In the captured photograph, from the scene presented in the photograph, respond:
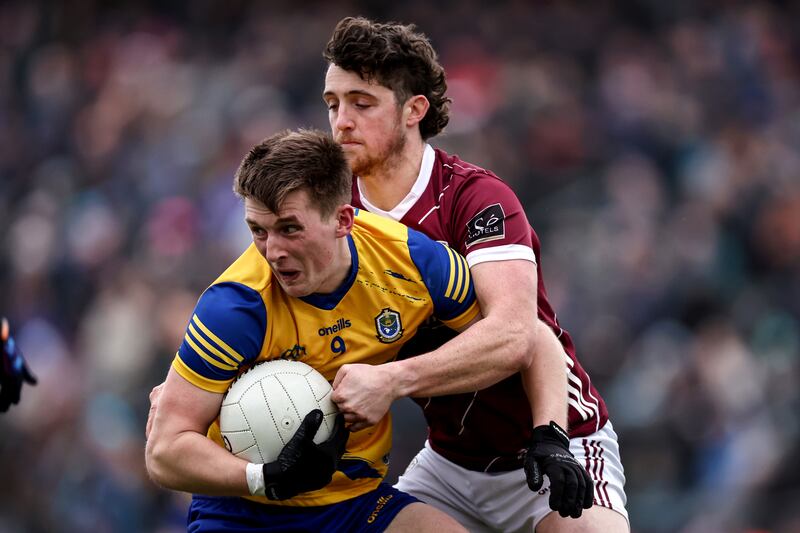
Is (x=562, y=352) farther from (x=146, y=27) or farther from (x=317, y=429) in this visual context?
(x=146, y=27)

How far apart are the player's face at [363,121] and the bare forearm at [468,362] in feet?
2.89

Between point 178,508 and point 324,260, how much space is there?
5518 mm

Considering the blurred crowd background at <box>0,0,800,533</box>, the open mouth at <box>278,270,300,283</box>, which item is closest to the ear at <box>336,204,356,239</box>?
the open mouth at <box>278,270,300,283</box>

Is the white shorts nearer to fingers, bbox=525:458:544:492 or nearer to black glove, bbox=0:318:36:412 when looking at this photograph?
fingers, bbox=525:458:544:492

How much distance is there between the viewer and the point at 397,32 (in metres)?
5.00

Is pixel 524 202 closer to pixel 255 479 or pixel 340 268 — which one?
pixel 340 268

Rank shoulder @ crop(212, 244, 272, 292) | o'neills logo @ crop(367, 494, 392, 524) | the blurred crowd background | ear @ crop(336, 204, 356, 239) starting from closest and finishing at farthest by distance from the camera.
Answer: shoulder @ crop(212, 244, 272, 292)
ear @ crop(336, 204, 356, 239)
o'neills logo @ crop(367, 494, 392, 524)
the blurred crowd background

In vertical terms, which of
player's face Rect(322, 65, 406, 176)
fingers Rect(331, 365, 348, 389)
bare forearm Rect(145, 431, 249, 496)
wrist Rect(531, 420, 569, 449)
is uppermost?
player's face Rect(322, 65, 406, 176)

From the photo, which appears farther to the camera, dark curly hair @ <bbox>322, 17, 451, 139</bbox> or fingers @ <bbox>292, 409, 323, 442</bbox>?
dark curly hair @ <bbox>322, 17, 451, 139</bbox>

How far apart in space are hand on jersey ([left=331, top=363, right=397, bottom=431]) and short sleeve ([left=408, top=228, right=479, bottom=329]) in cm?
42

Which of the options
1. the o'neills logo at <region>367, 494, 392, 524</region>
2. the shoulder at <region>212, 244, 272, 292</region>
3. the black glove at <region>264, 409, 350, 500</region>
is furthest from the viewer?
the o'neills logo at <region>367, 494, 392, 524</region>

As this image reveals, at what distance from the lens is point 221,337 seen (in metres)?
3.96

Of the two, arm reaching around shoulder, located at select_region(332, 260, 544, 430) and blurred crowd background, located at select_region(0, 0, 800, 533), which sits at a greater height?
blurred crowd background, located at select_region(0, 0, 800, 533)

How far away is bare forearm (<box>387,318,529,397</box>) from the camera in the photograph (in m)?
4.17
